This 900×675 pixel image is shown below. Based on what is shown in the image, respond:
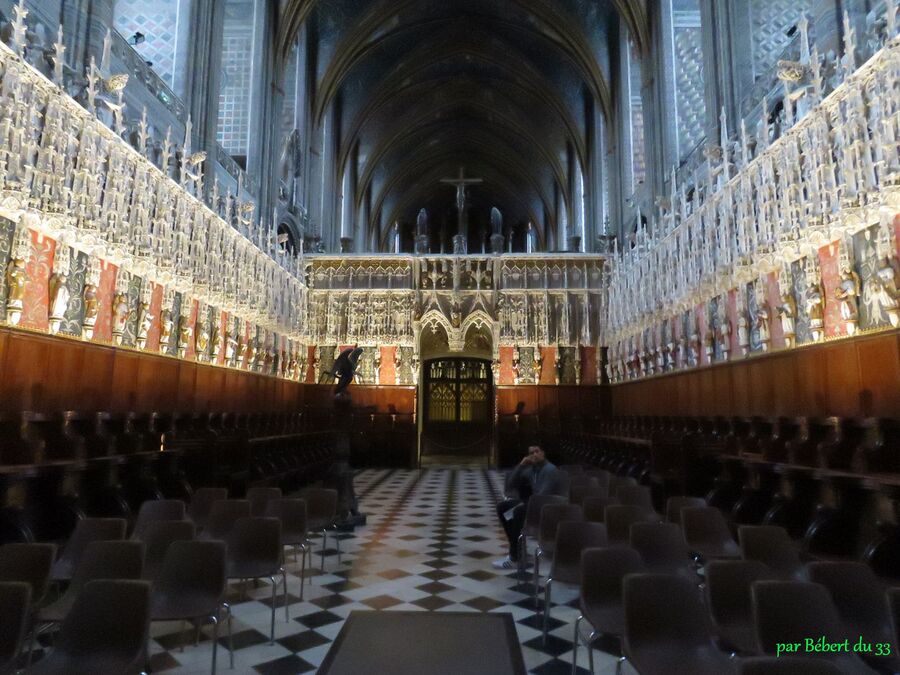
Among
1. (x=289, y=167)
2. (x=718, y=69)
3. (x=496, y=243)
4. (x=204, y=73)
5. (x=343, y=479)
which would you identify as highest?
(x=289, y=167)

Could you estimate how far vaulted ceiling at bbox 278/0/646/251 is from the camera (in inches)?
848

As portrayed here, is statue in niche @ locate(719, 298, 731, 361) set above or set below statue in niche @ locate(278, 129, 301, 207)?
below

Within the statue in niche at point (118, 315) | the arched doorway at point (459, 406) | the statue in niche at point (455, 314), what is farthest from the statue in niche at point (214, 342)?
the arched doorway at point (459, 406)

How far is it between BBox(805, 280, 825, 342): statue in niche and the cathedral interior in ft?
0.23

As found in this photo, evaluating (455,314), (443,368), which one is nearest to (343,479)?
(455,314)

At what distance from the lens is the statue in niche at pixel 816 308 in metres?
8.16

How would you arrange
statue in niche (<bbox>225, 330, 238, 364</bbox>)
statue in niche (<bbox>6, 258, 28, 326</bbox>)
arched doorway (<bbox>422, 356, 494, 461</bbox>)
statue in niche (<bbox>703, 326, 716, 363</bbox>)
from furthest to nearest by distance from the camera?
arched doorway (<bbox>422, 356, 494, 461</bbox>) < statue in niche (<bbox>225, 330, 238, 364</bbox>) < statue in niche (<bbox>703, 326, 716, 363</bbox>) < statue in niche (<bbox>6, 258, 28, 326</bbox>)

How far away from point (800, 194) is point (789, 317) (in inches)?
71.7

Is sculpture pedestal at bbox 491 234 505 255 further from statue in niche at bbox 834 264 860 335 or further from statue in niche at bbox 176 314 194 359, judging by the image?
statue in niche at bbox 834 264 860 335

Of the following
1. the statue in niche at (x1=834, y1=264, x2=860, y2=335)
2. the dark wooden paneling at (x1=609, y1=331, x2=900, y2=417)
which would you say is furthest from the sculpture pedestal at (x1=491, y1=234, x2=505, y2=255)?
the statue in niche at (x1=834, y1=264, x2=860, y2=335)

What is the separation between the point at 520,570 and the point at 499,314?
1372cm

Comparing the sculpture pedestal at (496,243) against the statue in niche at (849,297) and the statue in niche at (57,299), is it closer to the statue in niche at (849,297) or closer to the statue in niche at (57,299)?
the statue in niche at (849,297)

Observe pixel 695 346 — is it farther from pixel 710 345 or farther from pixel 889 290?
pixel 889 290

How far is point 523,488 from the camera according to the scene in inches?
275
